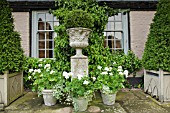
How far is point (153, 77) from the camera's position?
463 cm

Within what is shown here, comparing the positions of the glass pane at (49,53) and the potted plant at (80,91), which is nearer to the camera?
the potted plant at (80,91)

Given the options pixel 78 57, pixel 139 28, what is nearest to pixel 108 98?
pixel 78 57

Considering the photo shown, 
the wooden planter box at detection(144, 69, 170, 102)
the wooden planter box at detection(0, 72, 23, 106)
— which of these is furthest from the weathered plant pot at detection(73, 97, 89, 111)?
the wooden planter box at detection(144, 69, 170, 102)

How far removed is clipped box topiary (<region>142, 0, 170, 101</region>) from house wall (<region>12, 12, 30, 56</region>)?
3.98 m

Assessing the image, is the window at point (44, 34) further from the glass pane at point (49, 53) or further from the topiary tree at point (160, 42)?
the topiary tree at point (160, 42)

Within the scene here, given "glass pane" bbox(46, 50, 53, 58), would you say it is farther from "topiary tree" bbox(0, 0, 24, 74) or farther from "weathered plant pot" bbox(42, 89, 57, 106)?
"weathered plant pot" bbox(42, 89, 57, 106)

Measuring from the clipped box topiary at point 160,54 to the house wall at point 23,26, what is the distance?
3983 millimetres

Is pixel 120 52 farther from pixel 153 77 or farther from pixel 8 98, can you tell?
pixel 8 98

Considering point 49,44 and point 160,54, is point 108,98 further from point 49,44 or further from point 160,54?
point 49,44

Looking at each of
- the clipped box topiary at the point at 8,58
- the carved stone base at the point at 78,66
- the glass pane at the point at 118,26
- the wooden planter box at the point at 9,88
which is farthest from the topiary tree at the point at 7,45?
the glass pane at the point at 118,26

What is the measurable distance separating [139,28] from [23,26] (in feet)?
13.4

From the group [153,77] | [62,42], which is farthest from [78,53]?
[153,77]

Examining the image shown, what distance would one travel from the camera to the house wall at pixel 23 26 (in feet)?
20.1

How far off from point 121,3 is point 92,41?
6.67 feet
